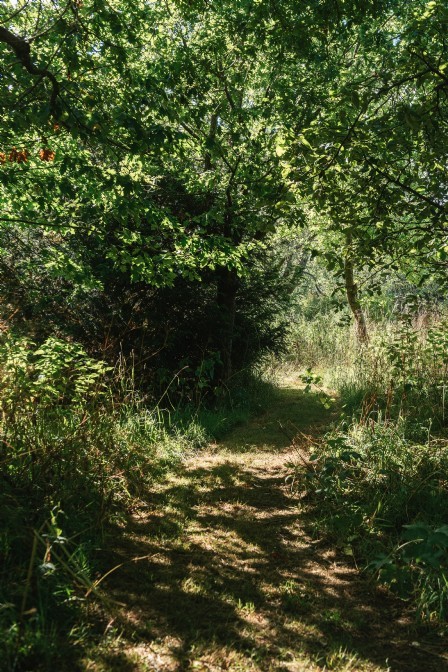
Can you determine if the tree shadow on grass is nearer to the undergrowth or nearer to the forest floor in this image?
the forest floor

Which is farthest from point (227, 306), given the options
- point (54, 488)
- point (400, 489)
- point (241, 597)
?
point (241, 597)

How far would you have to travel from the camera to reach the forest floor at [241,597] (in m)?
2.63

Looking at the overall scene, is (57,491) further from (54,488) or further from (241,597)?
(241,597)

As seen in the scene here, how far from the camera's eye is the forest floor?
263cm

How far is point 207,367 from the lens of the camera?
8438 mm

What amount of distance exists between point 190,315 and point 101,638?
22.2 ft

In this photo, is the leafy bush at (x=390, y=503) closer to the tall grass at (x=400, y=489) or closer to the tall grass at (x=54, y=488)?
the tall grass at (x=400, y=489)

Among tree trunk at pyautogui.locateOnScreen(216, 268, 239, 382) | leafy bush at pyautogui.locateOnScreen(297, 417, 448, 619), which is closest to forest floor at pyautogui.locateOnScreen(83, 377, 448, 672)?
leafy bush at pyautogui.locateOnScreen(297, 417, 448, 619)

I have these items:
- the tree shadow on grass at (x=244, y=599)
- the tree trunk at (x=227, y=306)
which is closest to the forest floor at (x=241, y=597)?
the tree shadow on grass at (x=244, y=599)

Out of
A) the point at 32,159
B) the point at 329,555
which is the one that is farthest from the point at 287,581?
the point at 32,159

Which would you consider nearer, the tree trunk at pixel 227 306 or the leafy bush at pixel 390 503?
the leafy bush at pixel 390 503

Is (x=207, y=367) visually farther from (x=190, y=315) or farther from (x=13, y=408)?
(x=13, y=408)

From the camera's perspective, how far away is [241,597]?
3.24 m

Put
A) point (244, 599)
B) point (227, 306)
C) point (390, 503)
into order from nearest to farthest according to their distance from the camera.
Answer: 1. point (244, 599)
2. point (390, 503)
3. point (227, 306)
